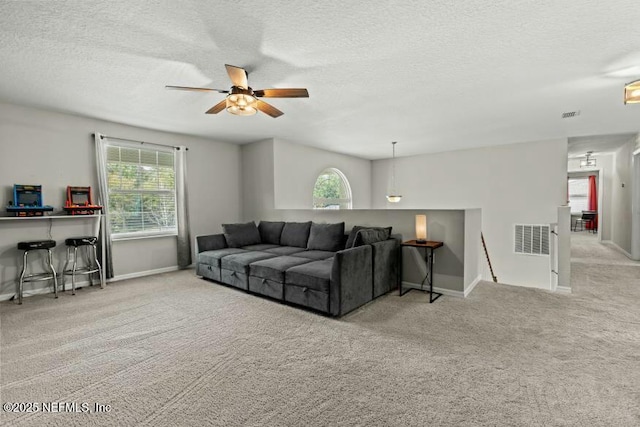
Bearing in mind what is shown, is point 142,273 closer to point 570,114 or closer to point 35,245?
point 35,245

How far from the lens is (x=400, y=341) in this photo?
99.6 inches

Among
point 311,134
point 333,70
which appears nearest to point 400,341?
point 333,70

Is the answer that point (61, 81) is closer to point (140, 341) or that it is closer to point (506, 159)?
point (140, 341)

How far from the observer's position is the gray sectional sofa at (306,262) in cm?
309

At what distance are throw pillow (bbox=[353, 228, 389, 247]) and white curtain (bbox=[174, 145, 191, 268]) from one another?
344 centimetres

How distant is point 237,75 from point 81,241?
3.37 metres

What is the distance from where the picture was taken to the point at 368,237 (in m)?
3.58

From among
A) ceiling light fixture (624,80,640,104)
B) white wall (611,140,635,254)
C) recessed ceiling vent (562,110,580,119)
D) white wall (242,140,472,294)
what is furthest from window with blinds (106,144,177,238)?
white wall (611,140,635,254)

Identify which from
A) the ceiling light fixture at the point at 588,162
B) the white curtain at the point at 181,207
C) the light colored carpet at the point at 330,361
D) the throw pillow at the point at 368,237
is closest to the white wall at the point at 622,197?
the ceiling light fixture at the point at 588,162

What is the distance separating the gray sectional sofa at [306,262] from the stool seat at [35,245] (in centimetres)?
180

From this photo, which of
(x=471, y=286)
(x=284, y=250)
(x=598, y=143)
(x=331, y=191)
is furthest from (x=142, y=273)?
(x=598, y=143)

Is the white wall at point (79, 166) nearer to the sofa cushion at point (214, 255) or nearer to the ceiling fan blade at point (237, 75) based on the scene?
the sofa cushion at point (214, 255)

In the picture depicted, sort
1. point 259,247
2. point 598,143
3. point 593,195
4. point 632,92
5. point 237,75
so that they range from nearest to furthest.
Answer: point 237,75
point 632,92
point 259,247
point 598,143
point 593,195

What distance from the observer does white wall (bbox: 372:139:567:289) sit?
6.10 meters
